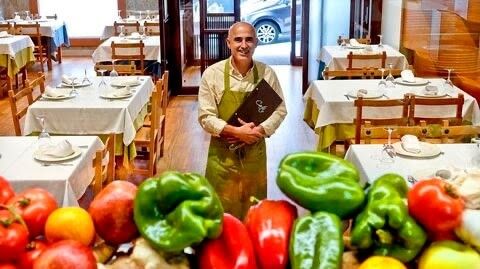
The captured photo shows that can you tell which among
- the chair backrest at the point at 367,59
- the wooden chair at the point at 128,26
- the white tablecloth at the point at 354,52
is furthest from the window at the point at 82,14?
the chair backrest at the point at 367,59

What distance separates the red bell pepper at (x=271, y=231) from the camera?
4.01 ft

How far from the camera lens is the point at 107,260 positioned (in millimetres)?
1264

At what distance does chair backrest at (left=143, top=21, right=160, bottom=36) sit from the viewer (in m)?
8.98

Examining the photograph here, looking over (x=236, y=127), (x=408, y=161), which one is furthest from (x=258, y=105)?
(x=408, y=161)

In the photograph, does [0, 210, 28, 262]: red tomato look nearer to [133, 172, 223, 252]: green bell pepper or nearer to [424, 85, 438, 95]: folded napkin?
[133, 172, 223, 252]: green bell pepper

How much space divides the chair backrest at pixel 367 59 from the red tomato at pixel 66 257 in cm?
512

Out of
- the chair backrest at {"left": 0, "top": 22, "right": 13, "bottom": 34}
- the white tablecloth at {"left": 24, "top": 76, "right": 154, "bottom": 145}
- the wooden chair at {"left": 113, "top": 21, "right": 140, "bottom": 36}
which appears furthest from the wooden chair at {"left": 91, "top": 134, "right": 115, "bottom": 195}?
the chair backrest at {"left": 0, "top": 22, "right": 13, "bottom": 34}

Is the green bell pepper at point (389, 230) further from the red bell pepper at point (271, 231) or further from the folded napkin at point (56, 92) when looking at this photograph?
the folded napkin at point (56, 92)

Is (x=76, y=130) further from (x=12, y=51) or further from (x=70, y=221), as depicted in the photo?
(x=12, y=51)

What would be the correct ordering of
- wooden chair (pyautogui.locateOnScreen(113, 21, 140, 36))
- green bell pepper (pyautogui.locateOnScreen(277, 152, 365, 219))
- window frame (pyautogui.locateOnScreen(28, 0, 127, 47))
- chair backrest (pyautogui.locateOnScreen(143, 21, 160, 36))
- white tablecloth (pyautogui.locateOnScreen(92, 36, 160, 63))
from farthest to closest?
window frame (pyautogui.locateOnScreen(28, 0, 127, 47)) → wooden chair (pyautogui.locateOnScreen(113, 21, 140, 36)) → chair backrest (pyautogui.locateOnScreen(143, 21, 160, 36)) → white tablecloth (pyautogui.locateOnScreen(92, 36, 160, 63)) → green bell pepper (pyautogui.locateOnScreen(277, 152, 365, 219))

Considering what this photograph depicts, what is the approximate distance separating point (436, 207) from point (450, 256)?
0.29 feet

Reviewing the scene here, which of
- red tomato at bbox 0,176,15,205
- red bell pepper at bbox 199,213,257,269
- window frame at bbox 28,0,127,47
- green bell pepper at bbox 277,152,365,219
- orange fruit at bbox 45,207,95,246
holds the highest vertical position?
green bell pepper at bbox 277,152,365,219

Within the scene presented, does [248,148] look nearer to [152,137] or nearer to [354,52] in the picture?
[152,137]

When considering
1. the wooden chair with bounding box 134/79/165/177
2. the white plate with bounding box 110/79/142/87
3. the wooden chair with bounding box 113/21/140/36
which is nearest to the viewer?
the wooden chair with bounding box 134/79/165/177
